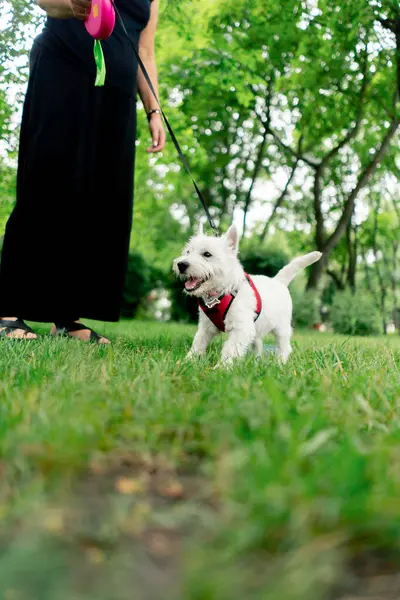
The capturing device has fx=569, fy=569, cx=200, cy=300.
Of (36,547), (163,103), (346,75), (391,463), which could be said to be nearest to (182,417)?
(391,463)

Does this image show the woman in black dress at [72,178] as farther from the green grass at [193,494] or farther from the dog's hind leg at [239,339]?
the green grass at [193,494]

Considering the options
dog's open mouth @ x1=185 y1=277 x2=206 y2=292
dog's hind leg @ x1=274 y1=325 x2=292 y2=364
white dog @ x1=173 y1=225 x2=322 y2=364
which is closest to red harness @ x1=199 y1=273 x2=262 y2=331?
white dog @ x1=173 y1=225 x2=322 y2=364

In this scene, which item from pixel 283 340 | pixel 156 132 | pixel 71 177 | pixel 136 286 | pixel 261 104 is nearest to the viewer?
pixel 71 177

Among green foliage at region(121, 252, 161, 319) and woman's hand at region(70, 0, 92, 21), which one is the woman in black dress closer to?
woman's hand at region(70, 0, 92, 21)

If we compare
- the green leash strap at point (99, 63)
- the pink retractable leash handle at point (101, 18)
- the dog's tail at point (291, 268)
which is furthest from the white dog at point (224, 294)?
the pink retractable leash handle at point (101, 18)

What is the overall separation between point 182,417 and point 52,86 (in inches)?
121

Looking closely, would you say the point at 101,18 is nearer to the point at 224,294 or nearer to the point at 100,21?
the point at 100,21

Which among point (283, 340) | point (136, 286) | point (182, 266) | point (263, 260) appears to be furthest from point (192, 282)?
point (136, 286)

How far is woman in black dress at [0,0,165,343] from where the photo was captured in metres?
3.96

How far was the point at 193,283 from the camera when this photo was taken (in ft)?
12.1

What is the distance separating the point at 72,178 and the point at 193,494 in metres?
3.28

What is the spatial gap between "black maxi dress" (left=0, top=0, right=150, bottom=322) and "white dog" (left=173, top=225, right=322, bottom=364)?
817 mm

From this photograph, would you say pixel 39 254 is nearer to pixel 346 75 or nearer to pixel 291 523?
pixel 291 523

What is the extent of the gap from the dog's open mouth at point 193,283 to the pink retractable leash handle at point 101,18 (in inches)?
63.7
